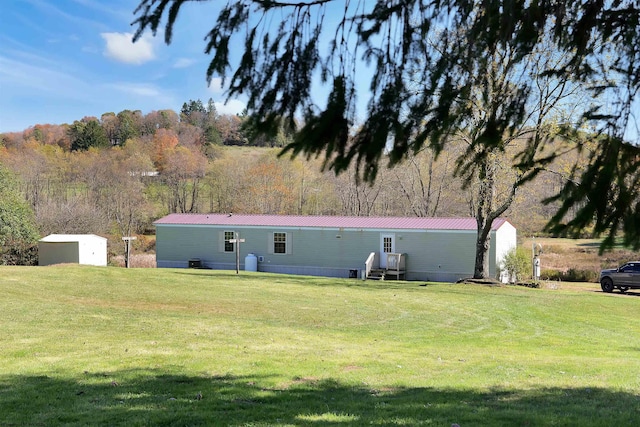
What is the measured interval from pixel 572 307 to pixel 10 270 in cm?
1831

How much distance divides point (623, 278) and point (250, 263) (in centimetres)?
1687

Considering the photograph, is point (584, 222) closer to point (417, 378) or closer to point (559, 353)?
point (417, 378)

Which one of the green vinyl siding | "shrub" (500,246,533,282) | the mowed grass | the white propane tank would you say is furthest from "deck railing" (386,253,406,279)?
the mowed grass

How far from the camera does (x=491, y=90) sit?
465 cm

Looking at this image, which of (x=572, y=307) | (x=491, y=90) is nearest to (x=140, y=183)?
(x=572, y=307)

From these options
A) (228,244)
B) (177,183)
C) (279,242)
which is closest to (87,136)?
(177,183)

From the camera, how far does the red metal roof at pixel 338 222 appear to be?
26.3 meters

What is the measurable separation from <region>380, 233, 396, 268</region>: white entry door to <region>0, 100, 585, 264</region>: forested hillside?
12.3 m

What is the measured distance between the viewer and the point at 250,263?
28.5 metres

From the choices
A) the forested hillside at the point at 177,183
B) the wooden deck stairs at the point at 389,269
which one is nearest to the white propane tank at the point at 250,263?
the wooden deck stairs at the point at 389,269

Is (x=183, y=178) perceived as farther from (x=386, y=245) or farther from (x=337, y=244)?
(x=386, y=245)

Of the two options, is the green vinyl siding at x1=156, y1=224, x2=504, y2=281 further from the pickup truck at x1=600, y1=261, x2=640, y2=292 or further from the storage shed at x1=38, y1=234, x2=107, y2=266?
the pickup truck at x1=600, y1=261, x2=640, y2=292

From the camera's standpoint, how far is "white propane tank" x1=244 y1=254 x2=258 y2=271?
93.5 feet

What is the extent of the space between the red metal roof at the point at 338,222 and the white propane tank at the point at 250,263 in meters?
1.69
